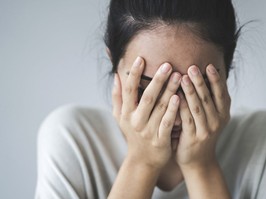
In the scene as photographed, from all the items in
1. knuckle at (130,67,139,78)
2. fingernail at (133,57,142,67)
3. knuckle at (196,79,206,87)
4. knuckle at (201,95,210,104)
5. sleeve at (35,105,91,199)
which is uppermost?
fingernail at (133,57,142,67)

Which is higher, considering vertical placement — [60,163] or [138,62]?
[138,62]

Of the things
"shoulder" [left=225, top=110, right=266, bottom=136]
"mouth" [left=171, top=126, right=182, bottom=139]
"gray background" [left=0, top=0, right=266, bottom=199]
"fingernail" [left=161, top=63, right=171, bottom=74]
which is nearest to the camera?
"fingernail" [left=161, top=63, right=171, bottom=74]

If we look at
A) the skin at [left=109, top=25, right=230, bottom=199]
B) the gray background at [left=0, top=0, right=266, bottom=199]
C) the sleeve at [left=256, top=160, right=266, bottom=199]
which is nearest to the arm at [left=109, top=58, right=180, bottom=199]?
the skin at [left=109, top=25, right=230, bottom=199]

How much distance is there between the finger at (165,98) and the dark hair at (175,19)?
11 centimetres

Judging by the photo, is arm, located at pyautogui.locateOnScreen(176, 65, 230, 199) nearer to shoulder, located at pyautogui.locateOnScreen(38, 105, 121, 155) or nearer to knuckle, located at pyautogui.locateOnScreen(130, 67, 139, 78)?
knuckle, located at pyautogui.locateOnScreen(130, 67, 139, 78)

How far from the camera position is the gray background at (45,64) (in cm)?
117

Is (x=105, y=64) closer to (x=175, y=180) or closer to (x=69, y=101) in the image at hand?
(x=69, y=101)

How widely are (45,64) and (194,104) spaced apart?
72cm

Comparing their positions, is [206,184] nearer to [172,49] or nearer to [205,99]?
[205,99]

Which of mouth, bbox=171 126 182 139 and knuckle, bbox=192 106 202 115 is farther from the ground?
knuckle, bbox=192 106 202 115

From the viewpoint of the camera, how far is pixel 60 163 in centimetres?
78

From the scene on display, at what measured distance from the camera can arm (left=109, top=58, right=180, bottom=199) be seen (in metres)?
0.66

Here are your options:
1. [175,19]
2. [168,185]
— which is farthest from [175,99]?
[168,185]

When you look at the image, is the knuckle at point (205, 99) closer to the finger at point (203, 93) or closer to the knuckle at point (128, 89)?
the finger at point (203, 93)
